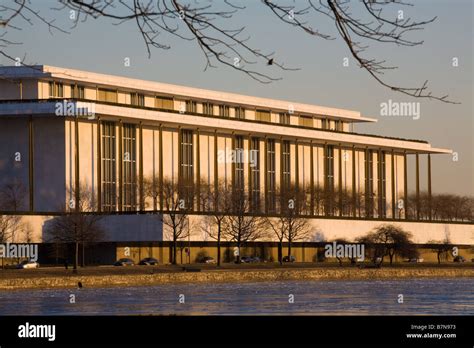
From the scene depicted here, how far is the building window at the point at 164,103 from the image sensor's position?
128375 mm

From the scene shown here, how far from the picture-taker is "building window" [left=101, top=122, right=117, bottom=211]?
11338 centimetres

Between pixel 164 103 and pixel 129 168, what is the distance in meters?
14.9

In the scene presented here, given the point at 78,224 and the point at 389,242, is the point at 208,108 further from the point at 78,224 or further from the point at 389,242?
the point at 78,224

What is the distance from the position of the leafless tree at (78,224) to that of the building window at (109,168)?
3.23 m

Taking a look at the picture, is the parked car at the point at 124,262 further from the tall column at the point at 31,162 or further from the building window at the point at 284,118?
the building window at the point at 284,118

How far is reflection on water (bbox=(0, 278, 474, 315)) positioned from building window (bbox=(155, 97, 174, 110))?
4700 centimetres

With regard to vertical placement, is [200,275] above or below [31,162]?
below

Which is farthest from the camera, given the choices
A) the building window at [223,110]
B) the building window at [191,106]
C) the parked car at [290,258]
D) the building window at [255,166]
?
the building window at [223,110]

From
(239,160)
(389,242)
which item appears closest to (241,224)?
(239,160)

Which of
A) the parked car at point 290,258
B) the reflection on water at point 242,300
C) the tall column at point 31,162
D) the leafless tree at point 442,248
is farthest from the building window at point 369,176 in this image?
the reflection on water at point 242,300

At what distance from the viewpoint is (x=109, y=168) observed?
113875mm

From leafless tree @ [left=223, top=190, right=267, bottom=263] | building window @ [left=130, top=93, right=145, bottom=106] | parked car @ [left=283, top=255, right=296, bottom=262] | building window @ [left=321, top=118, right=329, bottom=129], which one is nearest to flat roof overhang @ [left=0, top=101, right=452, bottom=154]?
building window @ [left=130, top=93, right=145, bottom=106]
